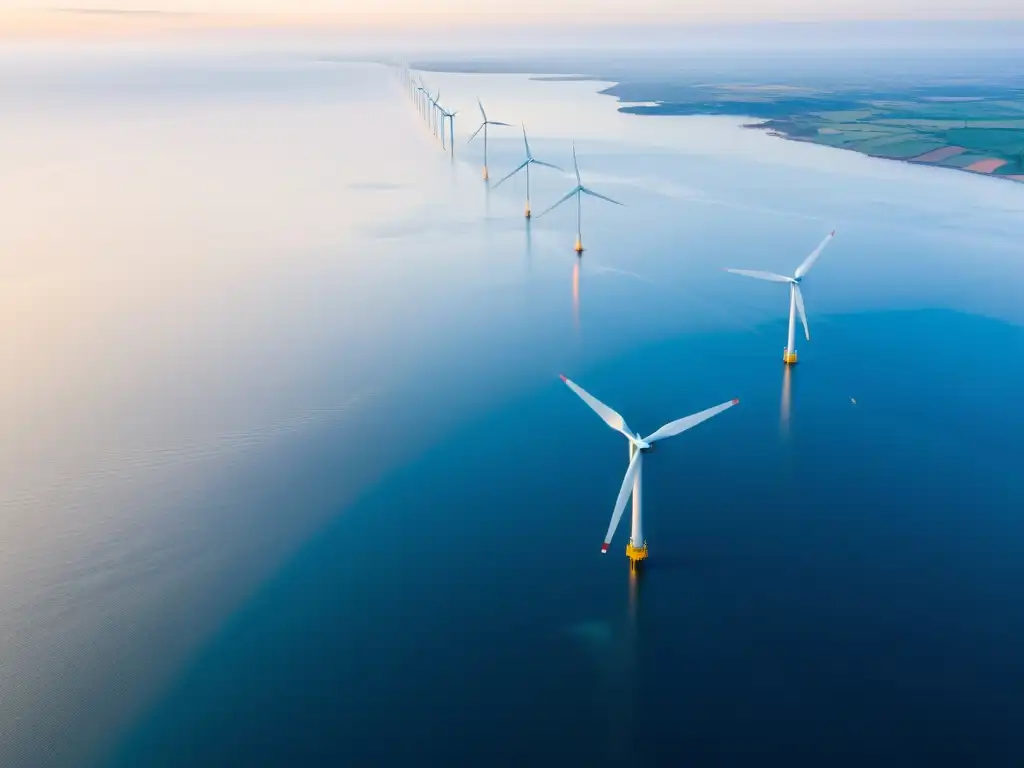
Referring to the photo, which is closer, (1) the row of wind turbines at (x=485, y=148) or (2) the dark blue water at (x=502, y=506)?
(2) the dark blue water at (x=502, y=506)

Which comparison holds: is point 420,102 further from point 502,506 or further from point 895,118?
point 502,506

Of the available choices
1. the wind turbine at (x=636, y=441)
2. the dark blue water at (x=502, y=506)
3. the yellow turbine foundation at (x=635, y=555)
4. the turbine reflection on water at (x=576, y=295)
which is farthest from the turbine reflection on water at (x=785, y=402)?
the turbine reflection on water at (x=576, y=295)

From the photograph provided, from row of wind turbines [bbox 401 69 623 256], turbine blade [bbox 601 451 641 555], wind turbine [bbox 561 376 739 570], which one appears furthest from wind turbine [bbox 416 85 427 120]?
turbine blade [bbox 601 451 641 555]

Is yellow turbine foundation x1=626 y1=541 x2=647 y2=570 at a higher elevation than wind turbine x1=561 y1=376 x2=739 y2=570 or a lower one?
lower

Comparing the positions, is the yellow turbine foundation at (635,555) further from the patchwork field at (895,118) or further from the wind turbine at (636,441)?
the patchwork field at (895,118)

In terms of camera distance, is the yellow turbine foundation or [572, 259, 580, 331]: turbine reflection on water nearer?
the yellow turbine foundation

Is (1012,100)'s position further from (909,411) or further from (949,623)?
(949,623)

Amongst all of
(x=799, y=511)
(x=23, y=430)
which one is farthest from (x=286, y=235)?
(x=799, y=511)

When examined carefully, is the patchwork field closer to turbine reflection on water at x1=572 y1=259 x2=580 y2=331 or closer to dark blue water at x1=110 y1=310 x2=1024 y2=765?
turbine reflection on water at x1=572 y1=259 x2=580 y2=331
